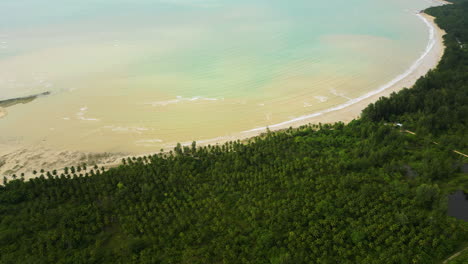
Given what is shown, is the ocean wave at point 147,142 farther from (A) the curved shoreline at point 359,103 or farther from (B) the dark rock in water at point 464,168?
(B) the dark rock in water at point 464,168

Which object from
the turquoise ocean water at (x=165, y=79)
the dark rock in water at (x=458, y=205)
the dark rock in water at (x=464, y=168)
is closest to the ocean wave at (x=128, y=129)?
the turquoise ocean water at (x=165, y=79)

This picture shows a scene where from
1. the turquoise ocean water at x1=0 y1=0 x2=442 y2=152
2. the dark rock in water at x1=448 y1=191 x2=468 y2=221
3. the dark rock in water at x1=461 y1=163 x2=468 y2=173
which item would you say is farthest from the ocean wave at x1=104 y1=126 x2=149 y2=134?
the dark rock in water at x1=461 y1=163 x2=468 y2=173

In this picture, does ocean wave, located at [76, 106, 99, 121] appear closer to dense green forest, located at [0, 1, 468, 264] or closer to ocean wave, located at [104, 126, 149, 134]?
ocean wave, located at [104, 126, 149, 134]

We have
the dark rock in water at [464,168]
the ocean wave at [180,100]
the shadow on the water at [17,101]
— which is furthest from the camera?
the ocean wave at [180,100]

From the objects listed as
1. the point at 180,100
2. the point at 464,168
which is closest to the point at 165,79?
the point at 180,100

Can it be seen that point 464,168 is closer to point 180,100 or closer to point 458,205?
point 458,205

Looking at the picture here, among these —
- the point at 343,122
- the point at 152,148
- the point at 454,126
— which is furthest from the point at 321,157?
the point at 152,148

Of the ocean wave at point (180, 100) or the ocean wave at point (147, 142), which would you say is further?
the ocean wave at point (180, 100)

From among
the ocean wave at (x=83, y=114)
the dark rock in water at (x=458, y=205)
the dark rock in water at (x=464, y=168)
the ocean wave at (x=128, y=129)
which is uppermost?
the ocean wave at (x=83, y=114)
